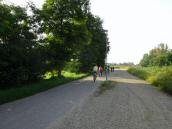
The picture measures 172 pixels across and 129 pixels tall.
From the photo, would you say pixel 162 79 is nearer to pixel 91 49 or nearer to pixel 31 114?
pixel 31 114

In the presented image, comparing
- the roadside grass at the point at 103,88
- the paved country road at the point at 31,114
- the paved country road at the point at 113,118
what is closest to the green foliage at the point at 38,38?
the roadside grass at the point at 103,88

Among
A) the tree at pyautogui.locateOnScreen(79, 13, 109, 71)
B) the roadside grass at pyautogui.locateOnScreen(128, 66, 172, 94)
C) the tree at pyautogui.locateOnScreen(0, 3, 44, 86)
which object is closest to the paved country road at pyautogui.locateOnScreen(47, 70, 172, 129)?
the tree at pyautogui.locateOnScreen(0, 3, 44, 86)

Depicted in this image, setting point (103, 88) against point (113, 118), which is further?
point (103, 88)

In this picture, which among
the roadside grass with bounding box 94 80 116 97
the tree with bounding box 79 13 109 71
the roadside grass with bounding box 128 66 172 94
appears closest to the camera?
the roadside grass with bounding box 94 80 116 97

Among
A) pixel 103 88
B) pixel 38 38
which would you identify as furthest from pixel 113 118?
pixel 38 38

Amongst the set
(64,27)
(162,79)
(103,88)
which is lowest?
(103,88)

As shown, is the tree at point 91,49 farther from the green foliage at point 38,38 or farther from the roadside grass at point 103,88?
the roadside grass at point 103,88

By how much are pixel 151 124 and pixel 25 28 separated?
1459cm

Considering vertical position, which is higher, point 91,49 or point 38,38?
point 91,49

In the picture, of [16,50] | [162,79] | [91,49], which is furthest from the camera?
[91,49]

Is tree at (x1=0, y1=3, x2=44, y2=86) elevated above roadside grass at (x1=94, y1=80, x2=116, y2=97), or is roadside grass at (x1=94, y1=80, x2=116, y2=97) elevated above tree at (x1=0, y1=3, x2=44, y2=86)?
tree at (x1=0, y1=3, x2=44, y2=86)

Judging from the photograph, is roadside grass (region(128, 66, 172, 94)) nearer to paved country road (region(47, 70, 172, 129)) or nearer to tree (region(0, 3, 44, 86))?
paved country road (region(47, 70, 172, 129))

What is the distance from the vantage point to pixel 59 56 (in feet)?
96.1

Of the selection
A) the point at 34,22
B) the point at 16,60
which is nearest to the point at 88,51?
the point at 34,22
